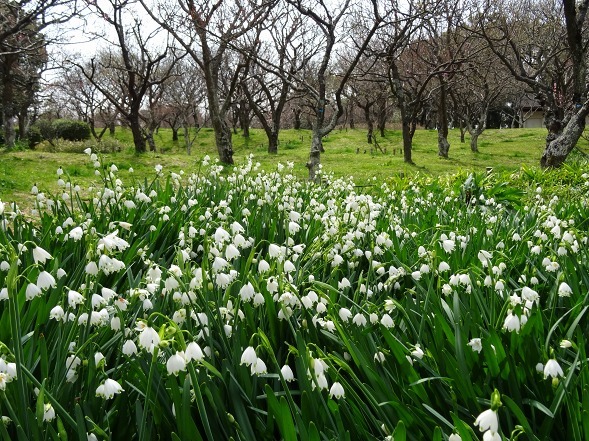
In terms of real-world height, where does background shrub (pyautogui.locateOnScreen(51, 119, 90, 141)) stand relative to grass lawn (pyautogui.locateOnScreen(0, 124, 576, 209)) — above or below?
above

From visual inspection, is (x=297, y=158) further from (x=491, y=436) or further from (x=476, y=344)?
(x=491, y=436)

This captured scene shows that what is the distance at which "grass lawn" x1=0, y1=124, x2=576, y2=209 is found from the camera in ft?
35.0

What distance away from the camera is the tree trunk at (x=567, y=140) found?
1054 centimetres

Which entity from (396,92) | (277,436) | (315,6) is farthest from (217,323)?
(396,92)

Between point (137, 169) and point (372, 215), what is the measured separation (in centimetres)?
1022

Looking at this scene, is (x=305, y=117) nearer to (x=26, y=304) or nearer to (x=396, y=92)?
(x=396, y=92)

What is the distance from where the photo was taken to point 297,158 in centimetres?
1956

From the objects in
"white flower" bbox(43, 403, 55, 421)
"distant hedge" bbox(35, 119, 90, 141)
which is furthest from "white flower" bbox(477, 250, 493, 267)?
"distant hedge" bbox(35, 119, 90, 141)

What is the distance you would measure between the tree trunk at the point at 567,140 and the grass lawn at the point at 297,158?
0.83 m

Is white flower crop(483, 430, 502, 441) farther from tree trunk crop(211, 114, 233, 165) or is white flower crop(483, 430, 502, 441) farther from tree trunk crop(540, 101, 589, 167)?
tree trunk crop(211, 114, 233, 165)

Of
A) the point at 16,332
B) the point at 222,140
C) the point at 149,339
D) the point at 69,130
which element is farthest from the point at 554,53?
the point at 69,130

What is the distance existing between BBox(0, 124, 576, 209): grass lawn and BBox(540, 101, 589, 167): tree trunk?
32.7 inches

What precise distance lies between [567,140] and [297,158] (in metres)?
10.6

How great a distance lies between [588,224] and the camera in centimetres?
480
